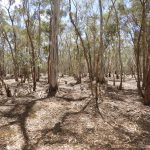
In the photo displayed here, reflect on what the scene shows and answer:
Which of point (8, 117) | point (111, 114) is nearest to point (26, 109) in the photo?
point (8, 117)

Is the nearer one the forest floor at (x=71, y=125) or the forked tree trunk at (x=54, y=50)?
the forest floor at (x=71, y=125)

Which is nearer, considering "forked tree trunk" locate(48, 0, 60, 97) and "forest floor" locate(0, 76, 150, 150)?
"forest floor" locate(0, 76, 150, 150)

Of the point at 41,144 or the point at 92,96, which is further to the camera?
the point at 92,96

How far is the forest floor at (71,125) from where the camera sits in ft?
26.1

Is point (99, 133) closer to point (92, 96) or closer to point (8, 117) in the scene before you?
point (8, 117)

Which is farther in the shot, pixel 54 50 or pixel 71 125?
pixel 54 50

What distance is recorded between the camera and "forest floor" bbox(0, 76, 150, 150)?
795cm

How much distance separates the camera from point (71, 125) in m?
9.35

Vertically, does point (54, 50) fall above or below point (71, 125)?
above

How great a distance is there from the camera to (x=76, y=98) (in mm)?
13195

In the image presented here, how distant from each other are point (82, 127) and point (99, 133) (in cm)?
65

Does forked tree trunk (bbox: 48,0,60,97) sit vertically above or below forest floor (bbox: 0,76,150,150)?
above

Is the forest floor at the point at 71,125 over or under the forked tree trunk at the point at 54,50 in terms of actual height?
under

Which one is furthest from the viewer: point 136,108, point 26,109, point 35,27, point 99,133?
point 35,27
